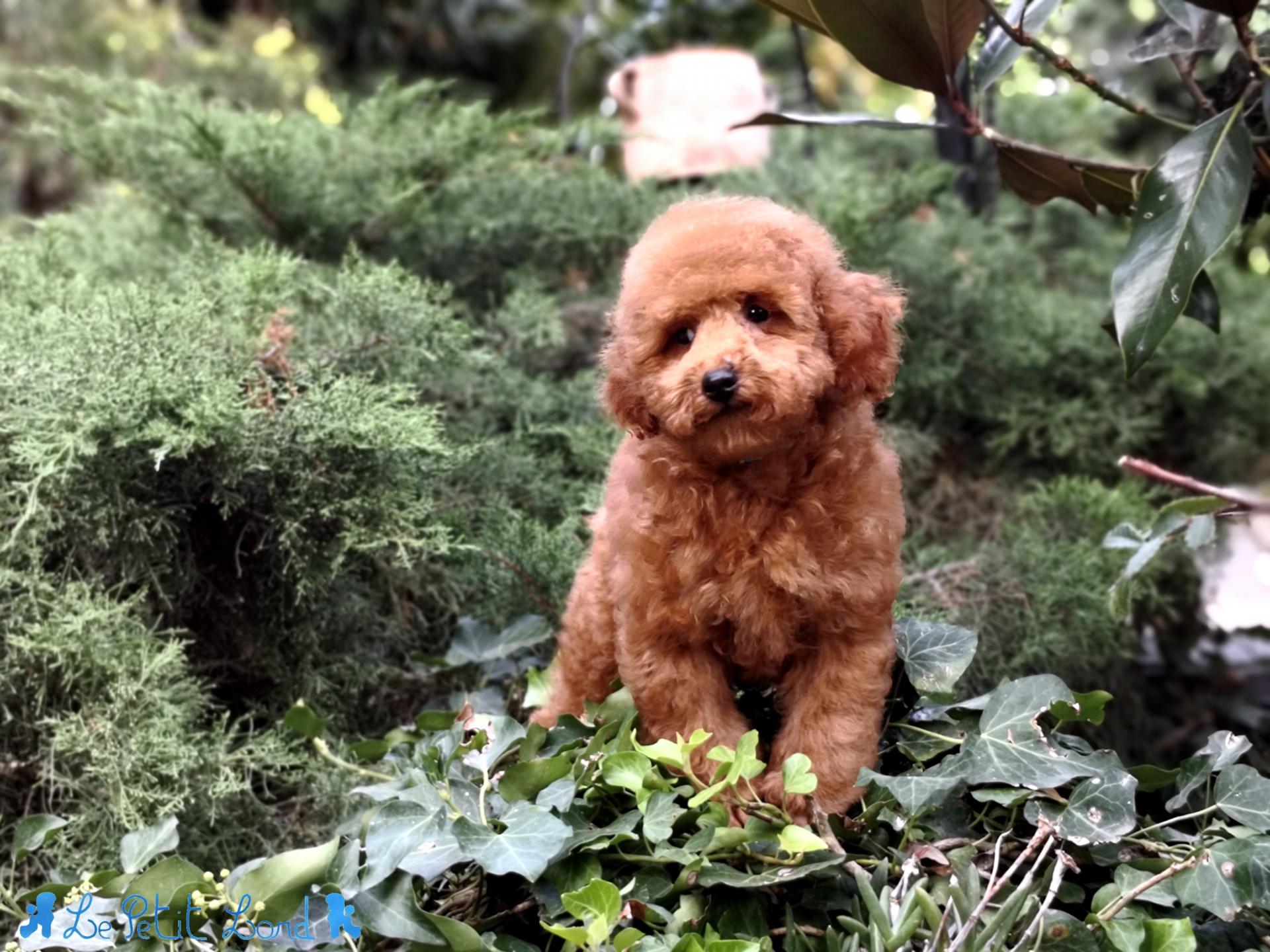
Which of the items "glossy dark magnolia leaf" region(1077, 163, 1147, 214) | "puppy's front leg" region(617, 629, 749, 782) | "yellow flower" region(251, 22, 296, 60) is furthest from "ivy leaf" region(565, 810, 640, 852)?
"yellow flower" region(251, 22, 296, 60)

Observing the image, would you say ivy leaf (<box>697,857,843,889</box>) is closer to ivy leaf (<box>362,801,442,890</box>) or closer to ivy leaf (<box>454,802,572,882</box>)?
ivy leaf (<box>454,802,572,882</box>)

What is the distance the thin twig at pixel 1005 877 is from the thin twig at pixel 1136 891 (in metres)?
0.09

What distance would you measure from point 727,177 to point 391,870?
247 centimetres

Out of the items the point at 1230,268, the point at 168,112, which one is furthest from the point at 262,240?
the point at 1230,268

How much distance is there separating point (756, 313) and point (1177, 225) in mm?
614

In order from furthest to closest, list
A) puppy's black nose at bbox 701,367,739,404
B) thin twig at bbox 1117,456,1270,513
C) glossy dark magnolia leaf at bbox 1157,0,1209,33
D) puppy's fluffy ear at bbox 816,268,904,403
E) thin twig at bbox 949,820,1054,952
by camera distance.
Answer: glossy dark magnolia leaf at bbox 1157,0,1209,33 < puppy's fluffy ear at bbox 816,268,904,403 < puppy's black nose at bbox 701,367,739,404 < thin twig at bbox 949,820,1054,952 < thin twig at bbox 1117,456,1270,513

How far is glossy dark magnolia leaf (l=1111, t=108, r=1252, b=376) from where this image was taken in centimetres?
152

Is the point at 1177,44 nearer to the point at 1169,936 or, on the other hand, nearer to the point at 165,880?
the point at 1169,936

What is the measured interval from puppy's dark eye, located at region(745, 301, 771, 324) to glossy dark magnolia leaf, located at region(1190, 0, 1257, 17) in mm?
684

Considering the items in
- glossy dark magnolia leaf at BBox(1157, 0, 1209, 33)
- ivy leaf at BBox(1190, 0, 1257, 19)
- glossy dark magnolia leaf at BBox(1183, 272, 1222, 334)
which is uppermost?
ivy leaf at BBox(1190, 0, 1257, 19)

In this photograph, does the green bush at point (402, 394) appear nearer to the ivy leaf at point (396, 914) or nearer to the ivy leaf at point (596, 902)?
the ivy leaf at point (396, 914)

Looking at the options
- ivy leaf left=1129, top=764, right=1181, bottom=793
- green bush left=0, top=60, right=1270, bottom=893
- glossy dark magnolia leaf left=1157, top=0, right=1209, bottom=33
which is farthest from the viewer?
green bush left=0, top=60, right=1270, bottom=893

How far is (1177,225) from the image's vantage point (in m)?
1.56

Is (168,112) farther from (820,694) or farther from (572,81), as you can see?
(572,81)
